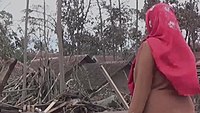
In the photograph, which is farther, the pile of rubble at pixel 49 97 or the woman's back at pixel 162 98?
the pile of rubble at pixel 49 97

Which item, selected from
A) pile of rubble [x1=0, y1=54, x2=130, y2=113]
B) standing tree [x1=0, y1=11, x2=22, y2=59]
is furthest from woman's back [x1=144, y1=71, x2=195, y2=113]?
standing tree [x1=0, y1=11, x2=22, y2=59]

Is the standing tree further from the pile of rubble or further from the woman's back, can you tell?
the woman's back

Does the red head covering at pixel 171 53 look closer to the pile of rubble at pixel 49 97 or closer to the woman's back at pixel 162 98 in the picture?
the woman's back at pixel 162 98

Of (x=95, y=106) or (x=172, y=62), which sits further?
(x=95, y=106)

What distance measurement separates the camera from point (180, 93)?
122 inches

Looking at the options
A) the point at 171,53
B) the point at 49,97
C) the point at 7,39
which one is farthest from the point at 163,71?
the point at 7,39

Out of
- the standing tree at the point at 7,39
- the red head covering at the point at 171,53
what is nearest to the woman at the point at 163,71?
the red head covering at the point at 171,53

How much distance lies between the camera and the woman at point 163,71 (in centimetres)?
305

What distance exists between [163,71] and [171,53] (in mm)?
137

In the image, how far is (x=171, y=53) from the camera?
309 cm

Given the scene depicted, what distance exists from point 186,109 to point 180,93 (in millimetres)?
145

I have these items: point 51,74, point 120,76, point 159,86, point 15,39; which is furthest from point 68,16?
point 159,86

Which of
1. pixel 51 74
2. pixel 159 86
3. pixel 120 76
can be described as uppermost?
pixel 159 86

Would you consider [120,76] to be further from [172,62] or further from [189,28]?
[172,62]
